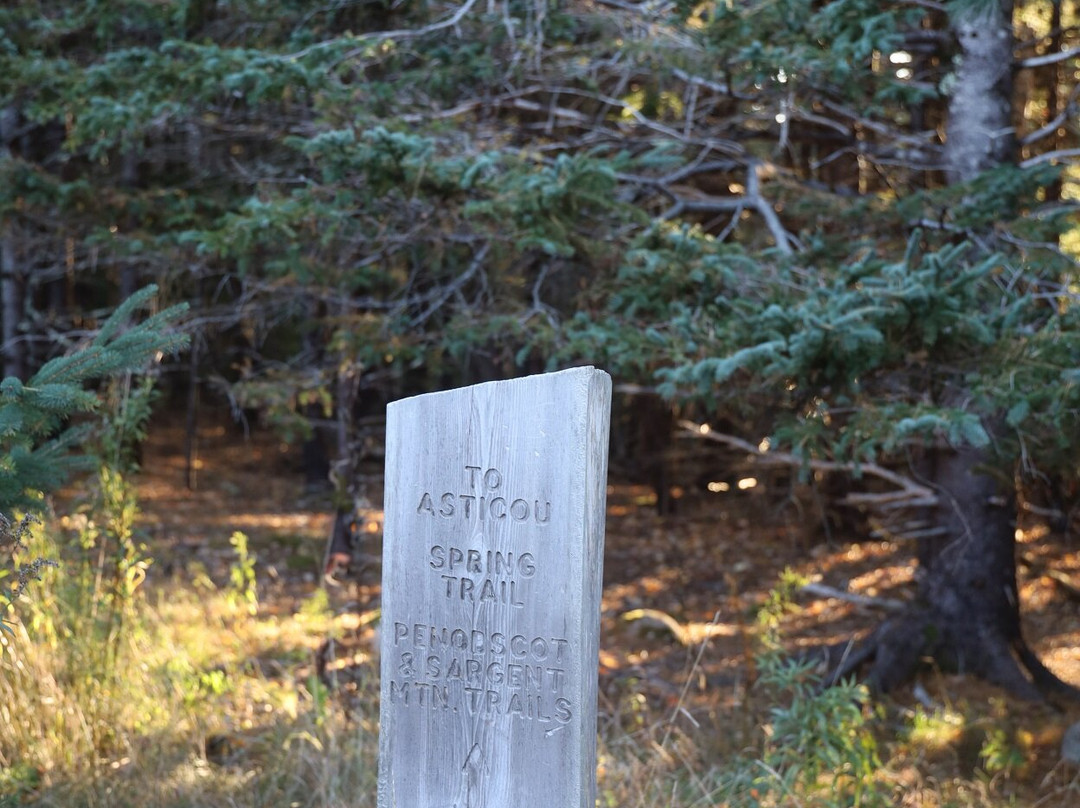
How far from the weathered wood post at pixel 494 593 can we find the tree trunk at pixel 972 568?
13.9 feet

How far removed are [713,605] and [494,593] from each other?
712cm

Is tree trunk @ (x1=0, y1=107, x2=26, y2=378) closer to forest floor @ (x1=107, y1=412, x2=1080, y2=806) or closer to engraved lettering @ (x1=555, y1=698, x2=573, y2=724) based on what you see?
forest floor @ (x1=107, y1=412, x2=1080, y2=806)

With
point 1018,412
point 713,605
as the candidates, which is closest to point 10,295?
point 713,605

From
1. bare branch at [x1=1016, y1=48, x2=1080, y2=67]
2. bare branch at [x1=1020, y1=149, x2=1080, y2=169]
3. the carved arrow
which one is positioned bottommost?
the carved arrow

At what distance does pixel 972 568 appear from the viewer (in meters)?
7.17

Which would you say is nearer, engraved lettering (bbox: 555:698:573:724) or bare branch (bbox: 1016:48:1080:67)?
engraved lettering (bbox: 555:698:573:724)

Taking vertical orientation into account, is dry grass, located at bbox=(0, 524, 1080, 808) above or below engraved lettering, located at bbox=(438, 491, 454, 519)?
below

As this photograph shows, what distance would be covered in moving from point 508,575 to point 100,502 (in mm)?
2862

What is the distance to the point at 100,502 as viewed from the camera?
16.6ft

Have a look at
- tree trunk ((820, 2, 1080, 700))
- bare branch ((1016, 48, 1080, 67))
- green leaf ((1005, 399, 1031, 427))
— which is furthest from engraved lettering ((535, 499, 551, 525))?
bare branch ((1016, 48, 1080, 67))

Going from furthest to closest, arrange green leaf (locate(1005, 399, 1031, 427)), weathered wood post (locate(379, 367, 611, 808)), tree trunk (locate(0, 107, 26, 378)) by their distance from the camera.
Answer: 1. tree trunk (locate(0, 107, 26, 378))
2. green leaf (locate(1005, 399, 1031, 427))
3. weathered wood post (locate(379, 367, 611, 808))

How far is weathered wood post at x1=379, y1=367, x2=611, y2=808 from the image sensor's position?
2971 millimetres

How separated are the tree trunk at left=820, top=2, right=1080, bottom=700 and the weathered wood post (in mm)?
4247

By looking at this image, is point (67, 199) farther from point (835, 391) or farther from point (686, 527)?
point (686, 527)
